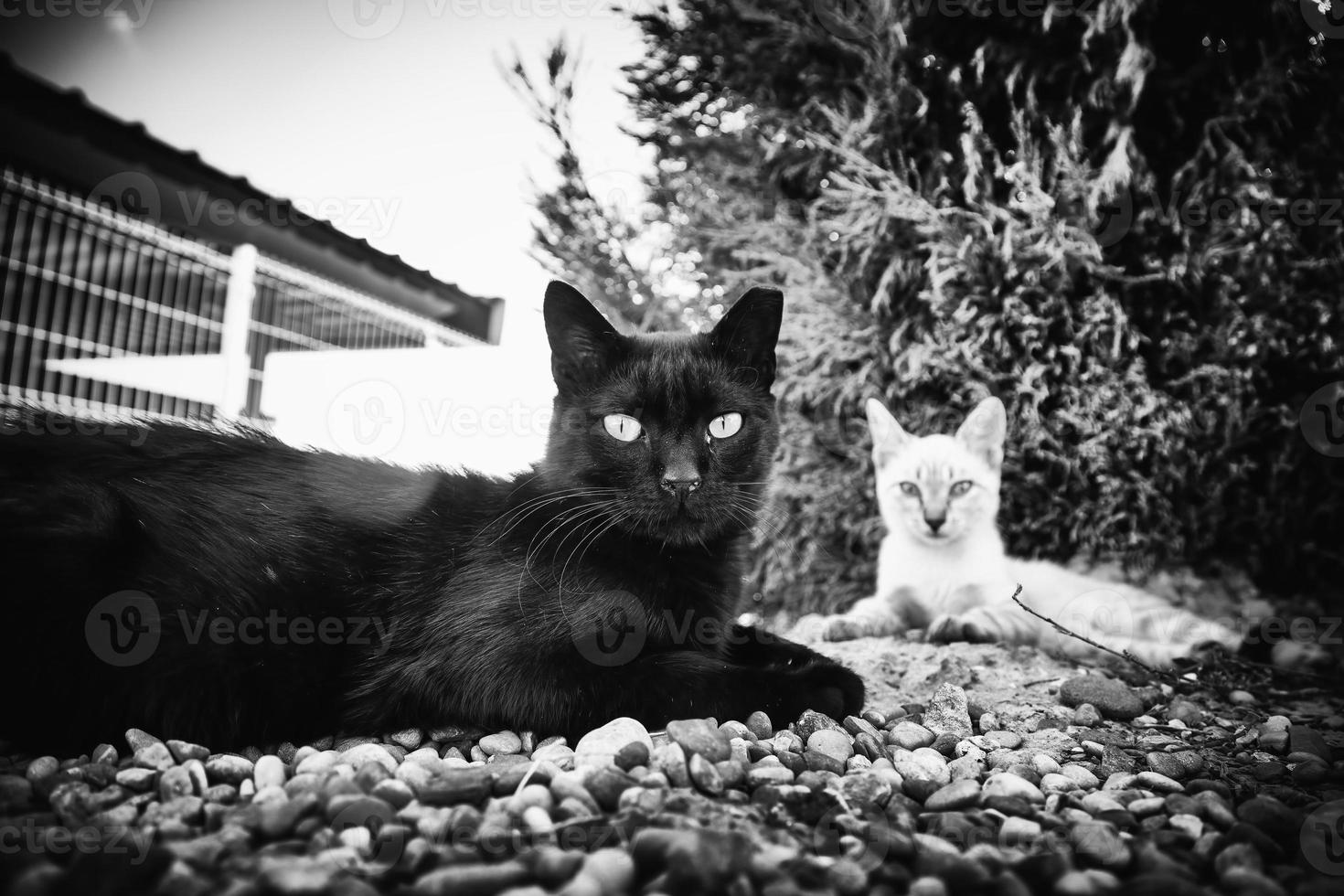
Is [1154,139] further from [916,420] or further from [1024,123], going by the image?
[916,420]

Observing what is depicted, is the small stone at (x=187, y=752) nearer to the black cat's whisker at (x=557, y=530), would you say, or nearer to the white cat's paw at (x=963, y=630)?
the black cat's whisker at (x=557, y=530)

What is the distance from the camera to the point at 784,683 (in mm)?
1520

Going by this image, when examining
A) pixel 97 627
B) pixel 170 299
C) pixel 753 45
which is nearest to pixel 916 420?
pixel 753 45

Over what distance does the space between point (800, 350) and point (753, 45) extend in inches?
57.4

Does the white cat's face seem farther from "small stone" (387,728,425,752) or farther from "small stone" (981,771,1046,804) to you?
"small stone" (387,728,425,752)

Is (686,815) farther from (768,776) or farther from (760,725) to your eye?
(760,725)

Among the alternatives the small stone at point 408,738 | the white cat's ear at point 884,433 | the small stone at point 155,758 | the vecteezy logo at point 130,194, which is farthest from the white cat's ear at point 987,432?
the vecteezy logo at point 130,194

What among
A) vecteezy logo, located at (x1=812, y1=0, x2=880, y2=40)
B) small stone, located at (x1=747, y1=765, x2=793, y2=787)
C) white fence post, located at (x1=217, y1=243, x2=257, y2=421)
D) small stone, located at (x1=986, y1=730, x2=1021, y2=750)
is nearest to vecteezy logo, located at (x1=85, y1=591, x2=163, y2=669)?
small stone, located at (x1=747, y1=765, x2=793, y2=787)

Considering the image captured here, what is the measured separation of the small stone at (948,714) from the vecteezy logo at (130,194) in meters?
5.02

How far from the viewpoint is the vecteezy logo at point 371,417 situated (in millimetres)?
3896

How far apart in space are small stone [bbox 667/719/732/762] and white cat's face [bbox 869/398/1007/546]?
163cm

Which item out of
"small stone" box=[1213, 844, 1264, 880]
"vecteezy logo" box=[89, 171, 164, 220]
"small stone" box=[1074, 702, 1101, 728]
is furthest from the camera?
"vecteezy logo" box=[89, 171, 164, 220]

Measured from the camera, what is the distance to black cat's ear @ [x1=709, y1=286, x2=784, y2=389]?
1.79 m

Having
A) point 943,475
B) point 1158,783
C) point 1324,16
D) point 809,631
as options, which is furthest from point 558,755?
point 1324,16
